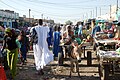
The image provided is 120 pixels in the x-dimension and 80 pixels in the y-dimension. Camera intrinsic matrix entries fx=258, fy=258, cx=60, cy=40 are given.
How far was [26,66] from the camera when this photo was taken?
12125 millimetres

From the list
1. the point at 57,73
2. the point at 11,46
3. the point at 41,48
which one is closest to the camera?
the point at 11,46

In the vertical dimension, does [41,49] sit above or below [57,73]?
above

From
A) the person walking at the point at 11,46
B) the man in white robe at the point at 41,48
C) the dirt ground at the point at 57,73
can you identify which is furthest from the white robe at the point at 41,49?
the person walking at the point at 11,46

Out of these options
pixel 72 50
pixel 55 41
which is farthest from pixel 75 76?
pixel 55 41

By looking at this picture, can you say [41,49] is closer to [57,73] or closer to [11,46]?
[57,73]

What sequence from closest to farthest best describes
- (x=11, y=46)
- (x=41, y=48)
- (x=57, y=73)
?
(x=11, y=46)
(x=41, y=48)
(x=57, y=73)

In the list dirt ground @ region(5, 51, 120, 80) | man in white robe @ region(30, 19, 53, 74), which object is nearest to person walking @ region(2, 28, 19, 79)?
dirt ground @ region(5, 51, 120, 80)

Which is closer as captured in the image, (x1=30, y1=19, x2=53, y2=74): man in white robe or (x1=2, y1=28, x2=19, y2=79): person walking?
(x1=2, y1=28, x2=19, y2=79): person walking

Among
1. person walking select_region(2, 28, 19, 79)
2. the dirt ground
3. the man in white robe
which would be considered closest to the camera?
person walking select_region(2, 28, 19, 79)

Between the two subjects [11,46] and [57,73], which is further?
[57,73]

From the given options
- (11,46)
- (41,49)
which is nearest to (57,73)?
(41,49)

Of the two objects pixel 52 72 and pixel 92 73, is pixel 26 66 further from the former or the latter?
pixel 92 73

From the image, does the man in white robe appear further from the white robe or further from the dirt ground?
the dirt ground

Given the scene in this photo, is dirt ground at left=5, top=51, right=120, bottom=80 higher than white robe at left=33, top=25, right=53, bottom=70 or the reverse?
the reverse
